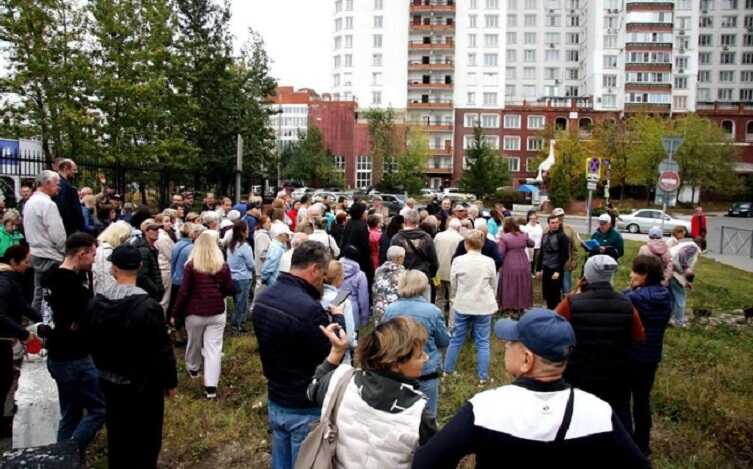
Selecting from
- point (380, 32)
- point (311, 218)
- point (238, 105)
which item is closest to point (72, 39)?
point (238, 105)

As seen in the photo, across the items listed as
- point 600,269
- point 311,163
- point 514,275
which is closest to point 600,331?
point 600,269

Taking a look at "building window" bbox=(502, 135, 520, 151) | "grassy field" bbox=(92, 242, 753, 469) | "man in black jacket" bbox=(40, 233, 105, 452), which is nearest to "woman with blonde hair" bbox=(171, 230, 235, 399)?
"grassy field" bbox=(92, 242, 753, 469)

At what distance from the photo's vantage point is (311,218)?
397 inches

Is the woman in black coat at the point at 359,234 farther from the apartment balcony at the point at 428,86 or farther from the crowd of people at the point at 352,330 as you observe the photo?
the apartment balcony at the point at 428,86

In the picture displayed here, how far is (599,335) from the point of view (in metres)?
4.87

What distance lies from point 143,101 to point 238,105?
24.0 feet

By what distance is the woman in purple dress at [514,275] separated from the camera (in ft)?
35.2

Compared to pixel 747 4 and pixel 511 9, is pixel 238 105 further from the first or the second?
pixel 747 4

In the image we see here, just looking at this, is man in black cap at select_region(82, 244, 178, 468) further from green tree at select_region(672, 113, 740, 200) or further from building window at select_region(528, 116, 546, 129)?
building window at select_region(528, 116, 546, 129)

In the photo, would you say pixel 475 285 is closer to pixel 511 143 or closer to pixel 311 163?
pixel 311 163

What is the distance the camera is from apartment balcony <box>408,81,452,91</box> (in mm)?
86812

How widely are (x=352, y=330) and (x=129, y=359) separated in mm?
1628

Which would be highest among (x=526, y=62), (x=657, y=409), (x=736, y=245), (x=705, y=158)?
(x=526, y=62)

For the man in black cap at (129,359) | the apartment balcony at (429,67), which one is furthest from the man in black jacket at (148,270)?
the apartment balcony at (429,67)
